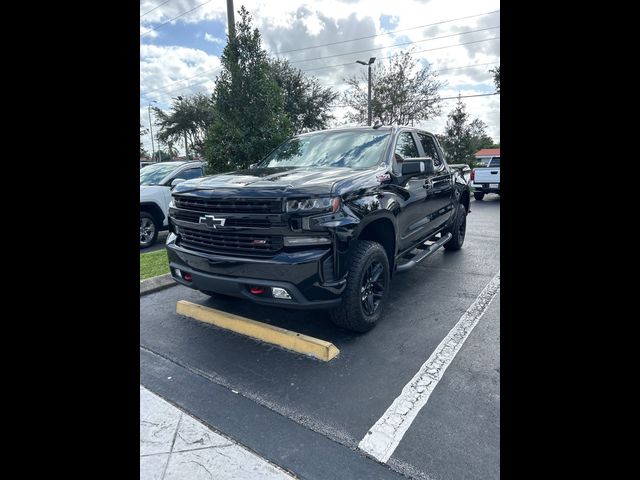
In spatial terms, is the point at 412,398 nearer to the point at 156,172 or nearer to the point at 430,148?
the point at 430,148

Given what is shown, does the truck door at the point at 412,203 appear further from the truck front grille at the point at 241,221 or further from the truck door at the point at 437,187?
the truck front grille at the point at 241,221

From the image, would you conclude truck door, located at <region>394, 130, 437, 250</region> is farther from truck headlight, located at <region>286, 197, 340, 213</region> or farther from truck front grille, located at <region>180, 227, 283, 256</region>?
truck front grille, located at <region>180, 227, 283, 256</region>

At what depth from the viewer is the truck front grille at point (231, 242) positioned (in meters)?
3.00

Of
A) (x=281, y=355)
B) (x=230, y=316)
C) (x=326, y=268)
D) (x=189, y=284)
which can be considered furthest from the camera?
(x=230, y=316)

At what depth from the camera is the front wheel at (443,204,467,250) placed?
6.48 metres

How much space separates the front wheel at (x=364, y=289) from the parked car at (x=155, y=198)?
465cm

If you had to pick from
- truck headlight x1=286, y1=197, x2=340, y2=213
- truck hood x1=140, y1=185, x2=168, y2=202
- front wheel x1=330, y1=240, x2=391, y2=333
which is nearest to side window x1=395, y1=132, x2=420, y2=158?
front wheel x1=330, y1=240, x2=391, y2=333

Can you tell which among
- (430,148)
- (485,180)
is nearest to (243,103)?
(430,148)

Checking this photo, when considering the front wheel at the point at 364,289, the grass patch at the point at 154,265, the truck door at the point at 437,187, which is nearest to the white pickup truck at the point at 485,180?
the truck door at the point at 437,187
